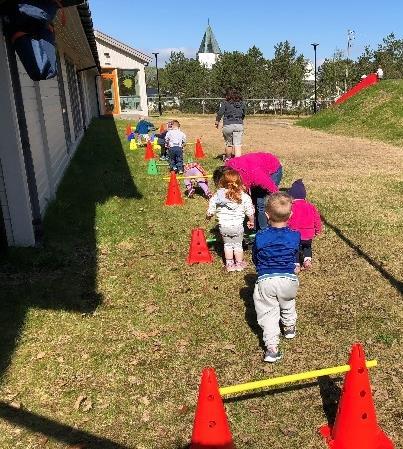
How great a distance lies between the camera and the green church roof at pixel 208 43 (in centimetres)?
15188

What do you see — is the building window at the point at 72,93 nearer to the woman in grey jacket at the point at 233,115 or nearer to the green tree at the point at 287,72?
the woman in grey jacket at the point at 233,115

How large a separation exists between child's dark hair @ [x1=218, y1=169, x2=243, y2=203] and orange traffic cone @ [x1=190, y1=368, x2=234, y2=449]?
305 centimetres

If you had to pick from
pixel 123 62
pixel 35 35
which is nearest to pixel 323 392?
pixel 35 35

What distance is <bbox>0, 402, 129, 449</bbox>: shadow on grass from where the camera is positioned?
3275 mm

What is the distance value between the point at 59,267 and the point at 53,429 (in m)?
3.09

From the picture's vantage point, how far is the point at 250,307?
5094 mm

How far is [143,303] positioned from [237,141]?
820 cm

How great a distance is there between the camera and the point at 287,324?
432cm

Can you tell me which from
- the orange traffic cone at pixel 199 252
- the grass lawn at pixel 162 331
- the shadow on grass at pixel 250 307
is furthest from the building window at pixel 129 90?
the shadow on grass at pixel 250 307

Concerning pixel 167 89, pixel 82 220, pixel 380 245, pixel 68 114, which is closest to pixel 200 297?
pixel 380 245

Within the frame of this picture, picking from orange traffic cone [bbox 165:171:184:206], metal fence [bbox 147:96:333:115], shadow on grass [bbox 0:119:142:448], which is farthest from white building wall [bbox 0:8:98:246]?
metal fence [bbox 147:96:333:115]

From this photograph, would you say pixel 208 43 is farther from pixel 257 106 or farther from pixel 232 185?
pixel 232 185

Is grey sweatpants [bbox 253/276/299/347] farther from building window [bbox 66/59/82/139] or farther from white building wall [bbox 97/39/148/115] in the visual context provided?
white building wall [bbox 97/39/148/115]

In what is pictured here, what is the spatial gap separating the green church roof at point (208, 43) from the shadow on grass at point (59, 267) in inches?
5978
